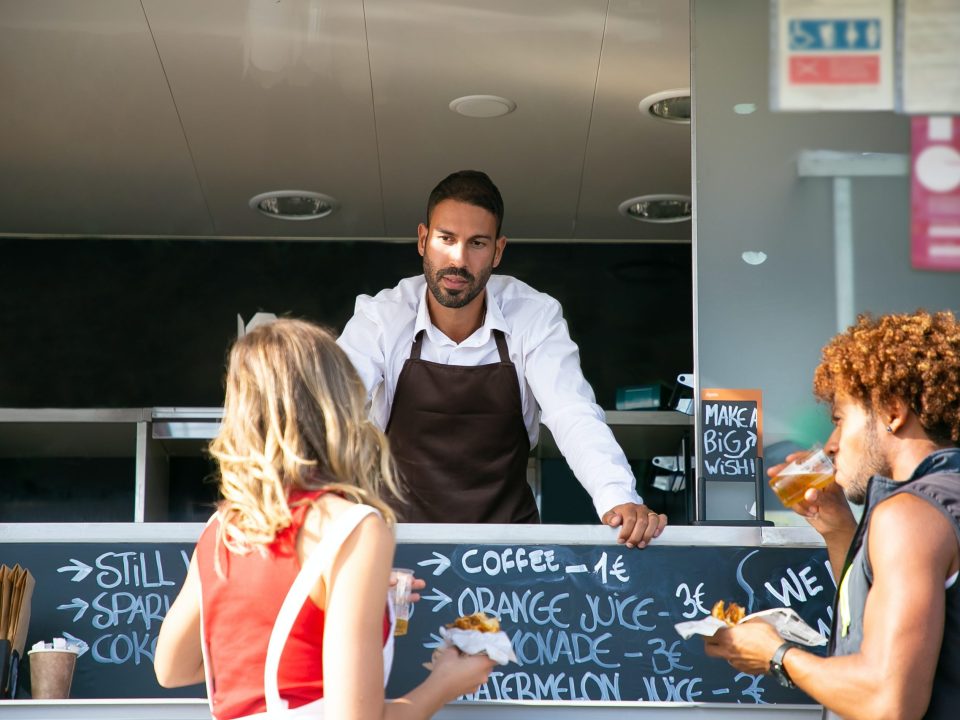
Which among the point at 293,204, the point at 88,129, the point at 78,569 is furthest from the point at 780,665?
the point at 293,204

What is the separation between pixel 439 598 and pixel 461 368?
0.69 meters

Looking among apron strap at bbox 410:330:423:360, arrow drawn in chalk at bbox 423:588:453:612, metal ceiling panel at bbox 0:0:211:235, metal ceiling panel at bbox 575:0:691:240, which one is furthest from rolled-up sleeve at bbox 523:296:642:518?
metal ceiling panel at bbox 0:0:211:235

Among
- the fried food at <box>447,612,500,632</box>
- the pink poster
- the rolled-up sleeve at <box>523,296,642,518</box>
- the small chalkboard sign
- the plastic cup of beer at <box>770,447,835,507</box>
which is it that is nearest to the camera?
the fried food at <box>447,612,500,632</box>

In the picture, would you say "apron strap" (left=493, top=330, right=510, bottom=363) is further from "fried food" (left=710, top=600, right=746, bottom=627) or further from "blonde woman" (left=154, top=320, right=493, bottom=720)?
"blonde woman" (left=154, top=320, right=493, bottom=720)

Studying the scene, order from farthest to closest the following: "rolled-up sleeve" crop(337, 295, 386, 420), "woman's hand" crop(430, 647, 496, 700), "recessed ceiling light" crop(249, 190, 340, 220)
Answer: "recessed ceiling light" crop(249, 190, 340, 220), "rolled-up sleeve" crop(337, 295, 386, 420), "woman's hand" crop(430, 647, 496, 700)

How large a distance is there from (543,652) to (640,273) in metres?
3.11

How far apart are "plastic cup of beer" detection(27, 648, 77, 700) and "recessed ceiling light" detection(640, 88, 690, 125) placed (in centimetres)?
262

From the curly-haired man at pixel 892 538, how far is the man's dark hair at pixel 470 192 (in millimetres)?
1368

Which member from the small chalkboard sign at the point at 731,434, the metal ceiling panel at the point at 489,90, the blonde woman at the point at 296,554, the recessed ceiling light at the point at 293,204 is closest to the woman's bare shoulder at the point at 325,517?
the blonde woman at the point at 296,554

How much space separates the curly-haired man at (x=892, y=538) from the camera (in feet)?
5.59

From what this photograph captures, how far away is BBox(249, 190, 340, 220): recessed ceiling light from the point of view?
514 cm

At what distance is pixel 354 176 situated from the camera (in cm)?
495

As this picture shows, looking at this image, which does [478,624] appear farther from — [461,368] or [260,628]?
[461,368]

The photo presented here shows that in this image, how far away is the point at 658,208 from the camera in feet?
17.3
